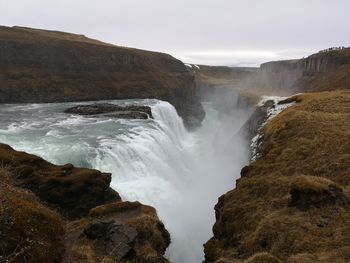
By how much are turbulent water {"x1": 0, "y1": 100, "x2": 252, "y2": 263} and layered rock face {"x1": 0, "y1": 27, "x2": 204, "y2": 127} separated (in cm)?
1776

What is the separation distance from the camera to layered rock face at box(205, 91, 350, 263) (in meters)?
13.8

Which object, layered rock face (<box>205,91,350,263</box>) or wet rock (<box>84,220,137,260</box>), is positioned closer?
layered rock face (<box>205,91,350,263</box>)

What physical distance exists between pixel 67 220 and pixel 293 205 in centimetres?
1142

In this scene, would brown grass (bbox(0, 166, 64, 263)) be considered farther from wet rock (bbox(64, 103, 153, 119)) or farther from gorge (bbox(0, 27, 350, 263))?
wet rock (bbox(64, 103, 153, 119))

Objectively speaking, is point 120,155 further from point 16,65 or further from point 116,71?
point 116,71

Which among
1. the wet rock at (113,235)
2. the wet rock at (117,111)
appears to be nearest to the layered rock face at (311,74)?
the wet rock at (117,111)

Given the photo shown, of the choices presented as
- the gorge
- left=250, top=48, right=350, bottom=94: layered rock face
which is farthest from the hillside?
the gorge

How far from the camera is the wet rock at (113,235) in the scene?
1464 cm

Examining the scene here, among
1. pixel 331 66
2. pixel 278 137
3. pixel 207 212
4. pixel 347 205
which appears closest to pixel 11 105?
pixel 207 212

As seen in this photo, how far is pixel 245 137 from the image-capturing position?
5344 centimetres

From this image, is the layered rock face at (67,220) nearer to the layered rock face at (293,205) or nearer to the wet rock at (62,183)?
the wet rock at (62,183)

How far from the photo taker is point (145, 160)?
35.4 m

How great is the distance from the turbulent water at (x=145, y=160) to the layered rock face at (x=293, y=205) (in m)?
7.64

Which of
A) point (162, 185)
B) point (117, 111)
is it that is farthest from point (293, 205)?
point (117, 111)
